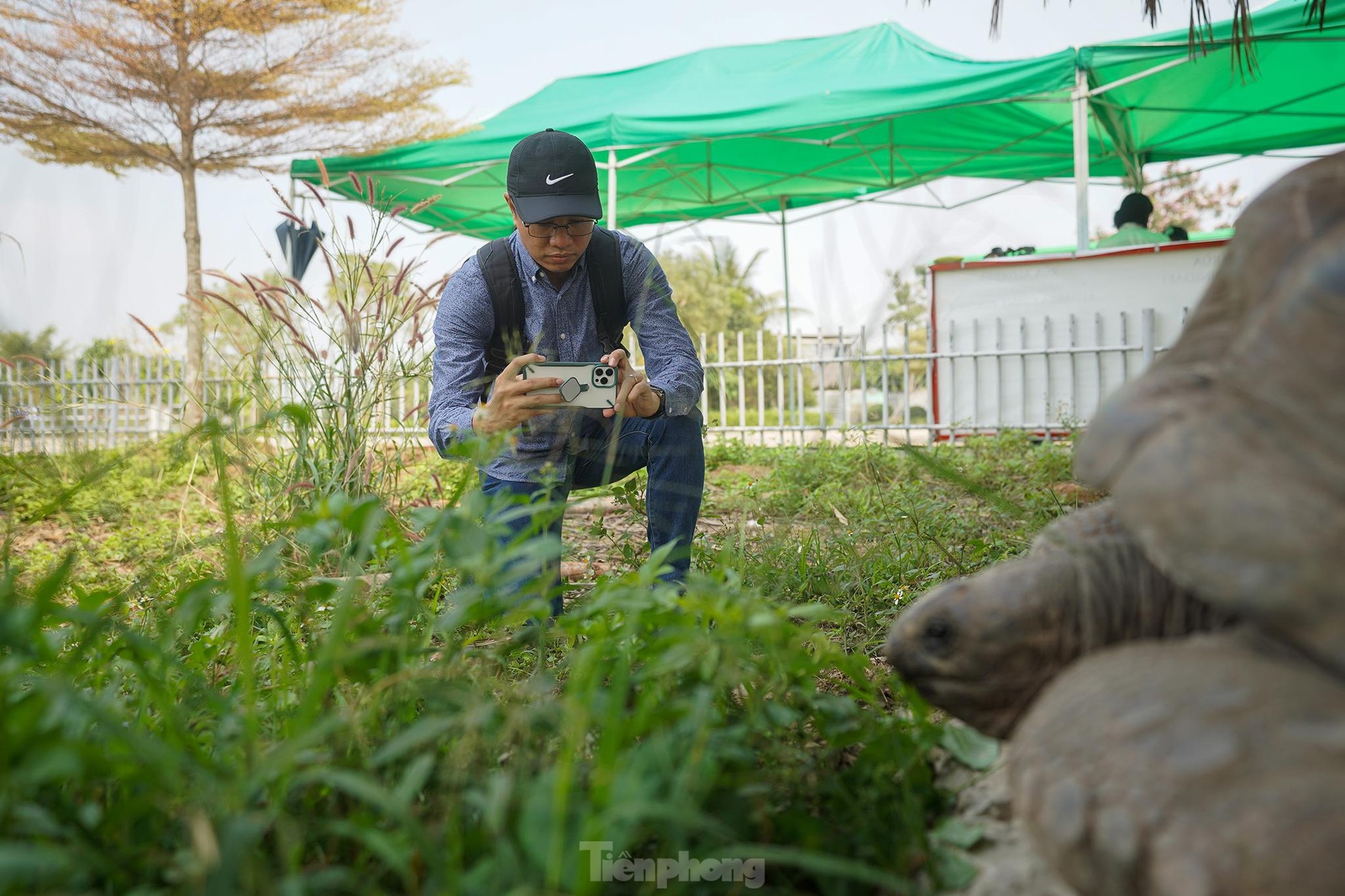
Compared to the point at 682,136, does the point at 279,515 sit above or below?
below

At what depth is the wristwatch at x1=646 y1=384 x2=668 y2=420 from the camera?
2.68m

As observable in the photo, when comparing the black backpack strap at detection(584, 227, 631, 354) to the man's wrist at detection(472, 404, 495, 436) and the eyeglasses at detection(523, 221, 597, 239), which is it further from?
the man's wrist at detection(472, 404, 495, 436)

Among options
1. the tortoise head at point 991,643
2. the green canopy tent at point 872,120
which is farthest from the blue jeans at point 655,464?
the green canopy tent at point 872,120

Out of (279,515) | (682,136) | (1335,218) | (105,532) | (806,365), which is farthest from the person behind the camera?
(806,365)

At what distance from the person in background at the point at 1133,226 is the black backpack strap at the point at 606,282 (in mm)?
6739

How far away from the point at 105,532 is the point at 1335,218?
5615 mm

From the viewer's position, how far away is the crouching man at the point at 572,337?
101 inches

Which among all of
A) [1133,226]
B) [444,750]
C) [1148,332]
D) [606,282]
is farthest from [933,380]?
[444,750]

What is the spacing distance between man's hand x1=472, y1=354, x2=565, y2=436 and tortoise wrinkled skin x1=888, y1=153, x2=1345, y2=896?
136 cm

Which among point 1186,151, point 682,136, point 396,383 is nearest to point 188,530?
point 396,383

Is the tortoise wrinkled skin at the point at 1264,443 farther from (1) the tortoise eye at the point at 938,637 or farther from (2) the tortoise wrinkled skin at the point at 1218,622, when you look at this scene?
(1) the tortoise eye at the point at 938,637

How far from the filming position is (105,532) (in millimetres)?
4953

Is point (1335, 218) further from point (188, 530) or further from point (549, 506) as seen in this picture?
point (188, 530)

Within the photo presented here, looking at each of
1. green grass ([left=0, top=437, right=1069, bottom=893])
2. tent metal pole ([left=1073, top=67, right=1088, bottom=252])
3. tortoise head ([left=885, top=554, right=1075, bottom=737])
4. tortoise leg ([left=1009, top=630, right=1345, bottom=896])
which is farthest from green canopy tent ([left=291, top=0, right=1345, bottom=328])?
tortoise leg ([left=1009, top=630, right=1345, bottom=896])
